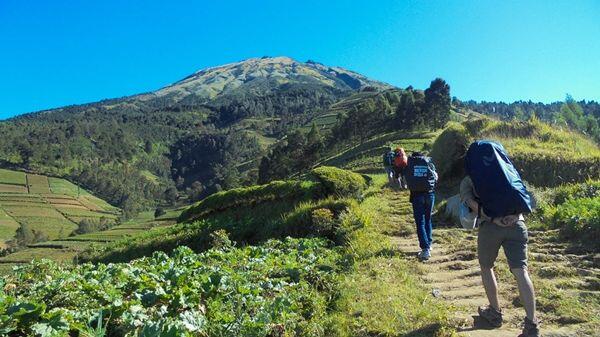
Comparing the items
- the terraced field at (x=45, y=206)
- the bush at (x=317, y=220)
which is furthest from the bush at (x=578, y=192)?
the terraced field at (x=45, y=206)

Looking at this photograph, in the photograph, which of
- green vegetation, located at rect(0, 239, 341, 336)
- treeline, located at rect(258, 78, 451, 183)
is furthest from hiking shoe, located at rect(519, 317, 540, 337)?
treeline, located at rect(258, 78, 451, 183)

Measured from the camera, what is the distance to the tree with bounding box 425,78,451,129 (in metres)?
64.2

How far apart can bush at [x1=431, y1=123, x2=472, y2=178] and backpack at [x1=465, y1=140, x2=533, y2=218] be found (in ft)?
40.8

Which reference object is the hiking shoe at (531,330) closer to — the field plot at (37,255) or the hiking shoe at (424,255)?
the hiking shoe at (424,255)

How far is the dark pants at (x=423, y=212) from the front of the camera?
8.87 metres

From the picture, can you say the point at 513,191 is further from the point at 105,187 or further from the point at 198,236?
the point at 105,187

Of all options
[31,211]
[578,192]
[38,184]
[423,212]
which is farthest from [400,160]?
[38,184]

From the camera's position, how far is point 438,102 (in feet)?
212

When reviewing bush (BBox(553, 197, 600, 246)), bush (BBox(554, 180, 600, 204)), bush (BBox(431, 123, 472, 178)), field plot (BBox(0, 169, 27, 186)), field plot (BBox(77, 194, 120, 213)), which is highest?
field plot (BBox(0, 169, 27, 186))

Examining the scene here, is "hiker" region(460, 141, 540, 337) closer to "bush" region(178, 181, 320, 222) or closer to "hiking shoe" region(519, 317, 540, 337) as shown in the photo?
"hiking shoe" region(519, 317, 540, 337)

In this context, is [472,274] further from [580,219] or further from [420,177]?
[580,219]

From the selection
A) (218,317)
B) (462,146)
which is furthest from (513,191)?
(462,146)

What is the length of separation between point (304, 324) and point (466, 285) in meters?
2.96

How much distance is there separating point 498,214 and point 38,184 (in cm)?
17192
